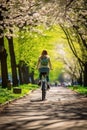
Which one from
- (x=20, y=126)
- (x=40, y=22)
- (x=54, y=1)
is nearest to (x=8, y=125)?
(x=20, y=126)

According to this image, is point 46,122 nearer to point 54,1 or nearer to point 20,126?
point 20,126

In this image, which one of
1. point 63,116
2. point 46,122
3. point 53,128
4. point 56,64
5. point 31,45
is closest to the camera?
point 53,128

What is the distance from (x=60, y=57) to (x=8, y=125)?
78089 millimetres

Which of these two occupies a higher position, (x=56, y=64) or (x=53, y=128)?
(x=56, y=64)

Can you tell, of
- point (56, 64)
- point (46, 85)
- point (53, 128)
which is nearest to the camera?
point (53, 128)

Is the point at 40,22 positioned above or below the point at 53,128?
above

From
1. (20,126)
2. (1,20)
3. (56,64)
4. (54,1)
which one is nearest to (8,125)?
(20,126)

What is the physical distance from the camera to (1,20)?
94.3ft

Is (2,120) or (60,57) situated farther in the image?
(60,57)

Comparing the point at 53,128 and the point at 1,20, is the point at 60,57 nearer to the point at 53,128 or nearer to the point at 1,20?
the point at 1,20

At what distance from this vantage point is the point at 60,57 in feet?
289

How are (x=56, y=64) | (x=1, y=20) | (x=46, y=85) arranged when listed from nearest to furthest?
(x=46, y=85)
(x=1, y=20)
(x=56, y=64)

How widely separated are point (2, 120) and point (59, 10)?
39.8 ft

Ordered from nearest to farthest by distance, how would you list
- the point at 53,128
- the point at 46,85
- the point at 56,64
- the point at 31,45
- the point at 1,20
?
1. the point at 53,128
2. the point at 46,85
3. the point at 1,20
4. the point at 31,45
5. the point at 56,64
